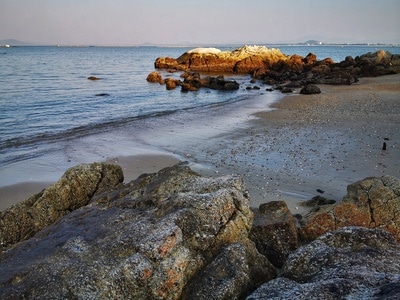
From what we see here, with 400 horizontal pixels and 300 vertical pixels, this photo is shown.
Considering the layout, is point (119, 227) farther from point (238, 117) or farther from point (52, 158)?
point (238, 117)

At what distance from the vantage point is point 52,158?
1527 cm

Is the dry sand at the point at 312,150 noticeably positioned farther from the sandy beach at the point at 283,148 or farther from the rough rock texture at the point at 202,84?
the rough rock texture at the point at 202,84

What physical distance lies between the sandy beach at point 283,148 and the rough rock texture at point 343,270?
3779 millimetres

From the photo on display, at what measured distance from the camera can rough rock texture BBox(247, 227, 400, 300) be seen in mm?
3977

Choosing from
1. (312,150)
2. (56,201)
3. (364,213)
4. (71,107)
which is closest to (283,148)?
(312,150)

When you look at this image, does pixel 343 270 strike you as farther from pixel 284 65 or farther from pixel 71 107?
pixel 284 65

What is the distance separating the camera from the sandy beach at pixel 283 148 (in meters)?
11.3

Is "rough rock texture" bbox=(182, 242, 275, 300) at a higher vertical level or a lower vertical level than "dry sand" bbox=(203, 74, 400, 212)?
higher

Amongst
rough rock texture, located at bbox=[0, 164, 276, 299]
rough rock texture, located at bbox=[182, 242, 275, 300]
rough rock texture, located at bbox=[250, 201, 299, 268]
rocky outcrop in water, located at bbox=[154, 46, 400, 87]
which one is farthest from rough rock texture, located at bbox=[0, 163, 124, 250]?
rocky outcrop in water, located at bbox=[154, 46, 400, 87]

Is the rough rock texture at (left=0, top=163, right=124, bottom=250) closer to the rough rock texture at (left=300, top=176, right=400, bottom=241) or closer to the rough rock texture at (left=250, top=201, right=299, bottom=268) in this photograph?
the rough rock texture at (left=250, top=201, right=299, bottom=268)

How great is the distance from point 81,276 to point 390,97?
96.6 ft

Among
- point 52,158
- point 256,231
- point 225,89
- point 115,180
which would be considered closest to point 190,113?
point 52,158

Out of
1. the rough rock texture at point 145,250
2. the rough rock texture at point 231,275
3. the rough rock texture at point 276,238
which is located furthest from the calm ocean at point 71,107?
the rough rock texture at point 231,275

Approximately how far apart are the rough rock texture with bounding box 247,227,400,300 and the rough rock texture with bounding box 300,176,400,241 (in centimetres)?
130
